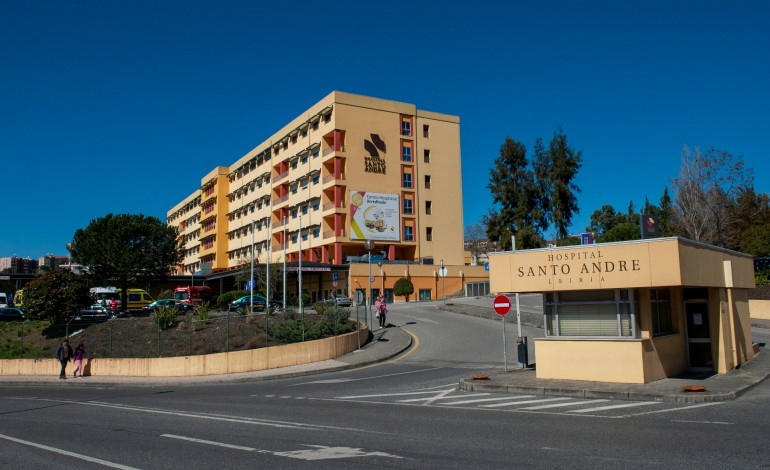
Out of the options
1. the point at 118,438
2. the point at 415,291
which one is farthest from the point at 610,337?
the point at 415,291

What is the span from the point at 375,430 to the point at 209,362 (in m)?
16.4

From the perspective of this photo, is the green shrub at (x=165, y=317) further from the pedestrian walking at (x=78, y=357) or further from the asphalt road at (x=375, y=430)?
the asphalt road at (x=375, y=430)

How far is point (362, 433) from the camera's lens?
10.3 meters

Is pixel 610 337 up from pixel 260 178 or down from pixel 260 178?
down

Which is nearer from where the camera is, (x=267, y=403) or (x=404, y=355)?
(x=267, y=403)

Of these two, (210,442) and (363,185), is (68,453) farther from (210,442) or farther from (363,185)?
(363,185)

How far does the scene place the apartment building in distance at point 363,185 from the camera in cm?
6969

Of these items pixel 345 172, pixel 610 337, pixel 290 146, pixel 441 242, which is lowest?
pixel 610 337

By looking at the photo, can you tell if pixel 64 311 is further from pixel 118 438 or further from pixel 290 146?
pixel 290 146

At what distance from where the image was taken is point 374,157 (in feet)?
236

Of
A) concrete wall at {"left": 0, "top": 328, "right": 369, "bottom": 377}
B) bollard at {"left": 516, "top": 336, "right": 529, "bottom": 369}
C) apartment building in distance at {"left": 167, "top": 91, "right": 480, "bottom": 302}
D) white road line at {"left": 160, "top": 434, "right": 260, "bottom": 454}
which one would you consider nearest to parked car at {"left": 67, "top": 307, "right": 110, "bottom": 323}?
concrete wall at {"left": 0, "top": 328, "right": 369, "bottom": 377}

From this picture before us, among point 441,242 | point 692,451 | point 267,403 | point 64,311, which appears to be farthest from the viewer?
point 441,242

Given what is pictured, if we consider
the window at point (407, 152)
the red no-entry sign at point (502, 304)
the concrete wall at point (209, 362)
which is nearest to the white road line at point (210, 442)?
the red no-entry sign at point (502, 304)

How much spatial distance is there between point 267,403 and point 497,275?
728 cm
